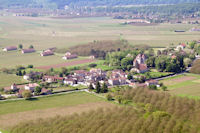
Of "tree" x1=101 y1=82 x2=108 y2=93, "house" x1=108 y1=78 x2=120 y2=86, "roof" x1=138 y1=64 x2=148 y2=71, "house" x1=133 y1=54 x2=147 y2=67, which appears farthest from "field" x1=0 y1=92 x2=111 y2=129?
"house" x1=133 y1=54 x2=147 y2=67

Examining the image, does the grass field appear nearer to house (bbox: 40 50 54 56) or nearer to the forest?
the forest

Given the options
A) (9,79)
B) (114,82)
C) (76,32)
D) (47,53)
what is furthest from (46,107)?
(76,32)

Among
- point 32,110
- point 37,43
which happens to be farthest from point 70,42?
point 32,110

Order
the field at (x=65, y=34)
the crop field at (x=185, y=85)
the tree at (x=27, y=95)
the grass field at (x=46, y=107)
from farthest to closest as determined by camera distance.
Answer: the field at (x=65, y=34) < the crop field at (x=185, y=85) < the tree at (x=27, y=95) < the grass field at (x=46, y=107)

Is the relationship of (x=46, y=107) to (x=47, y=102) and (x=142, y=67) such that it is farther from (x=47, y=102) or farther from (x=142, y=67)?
(x=142, y=67)

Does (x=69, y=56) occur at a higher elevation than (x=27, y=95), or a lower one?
higher

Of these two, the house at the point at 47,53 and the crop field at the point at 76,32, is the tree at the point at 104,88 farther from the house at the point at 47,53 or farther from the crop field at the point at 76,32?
the crop field at the point at 76,32

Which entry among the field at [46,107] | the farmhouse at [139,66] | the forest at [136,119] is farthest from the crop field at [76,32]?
the forest at [136,119]
